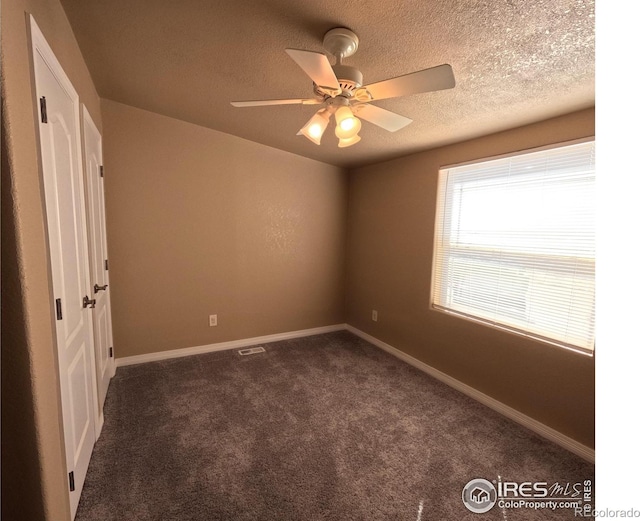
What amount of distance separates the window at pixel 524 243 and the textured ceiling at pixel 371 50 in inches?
14.1

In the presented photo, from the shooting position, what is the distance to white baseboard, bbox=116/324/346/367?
122 inches

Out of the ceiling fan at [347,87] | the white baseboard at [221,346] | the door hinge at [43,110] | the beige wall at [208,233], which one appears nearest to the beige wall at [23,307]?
the door hinge at [43,110]

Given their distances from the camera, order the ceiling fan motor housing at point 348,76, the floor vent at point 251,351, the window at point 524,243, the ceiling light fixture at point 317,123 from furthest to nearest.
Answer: the floor vent at point 251,351 → the window at point 524,243 → the ceiling light fixture at point 317,123 → the ceiling fan motor housing at point 348,76

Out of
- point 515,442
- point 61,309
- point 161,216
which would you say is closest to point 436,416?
point 515,442

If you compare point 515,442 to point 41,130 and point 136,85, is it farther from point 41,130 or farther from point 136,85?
point 136,85

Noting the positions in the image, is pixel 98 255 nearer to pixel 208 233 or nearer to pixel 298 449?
pixel 208 233

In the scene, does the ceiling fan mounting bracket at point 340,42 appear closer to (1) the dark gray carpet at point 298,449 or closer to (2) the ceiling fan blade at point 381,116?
(2) the ceiling fan blade at point 381,116

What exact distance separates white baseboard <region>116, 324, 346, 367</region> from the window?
174cm

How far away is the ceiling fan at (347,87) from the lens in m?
1.21

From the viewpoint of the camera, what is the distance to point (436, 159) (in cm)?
295

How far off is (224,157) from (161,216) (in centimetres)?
90

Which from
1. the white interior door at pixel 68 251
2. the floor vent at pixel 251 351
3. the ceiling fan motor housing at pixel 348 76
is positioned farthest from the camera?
the floor vent at pixel 251 351

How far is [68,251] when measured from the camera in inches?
59.0

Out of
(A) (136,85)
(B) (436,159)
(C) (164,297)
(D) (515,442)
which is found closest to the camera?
(D) (515,442)
